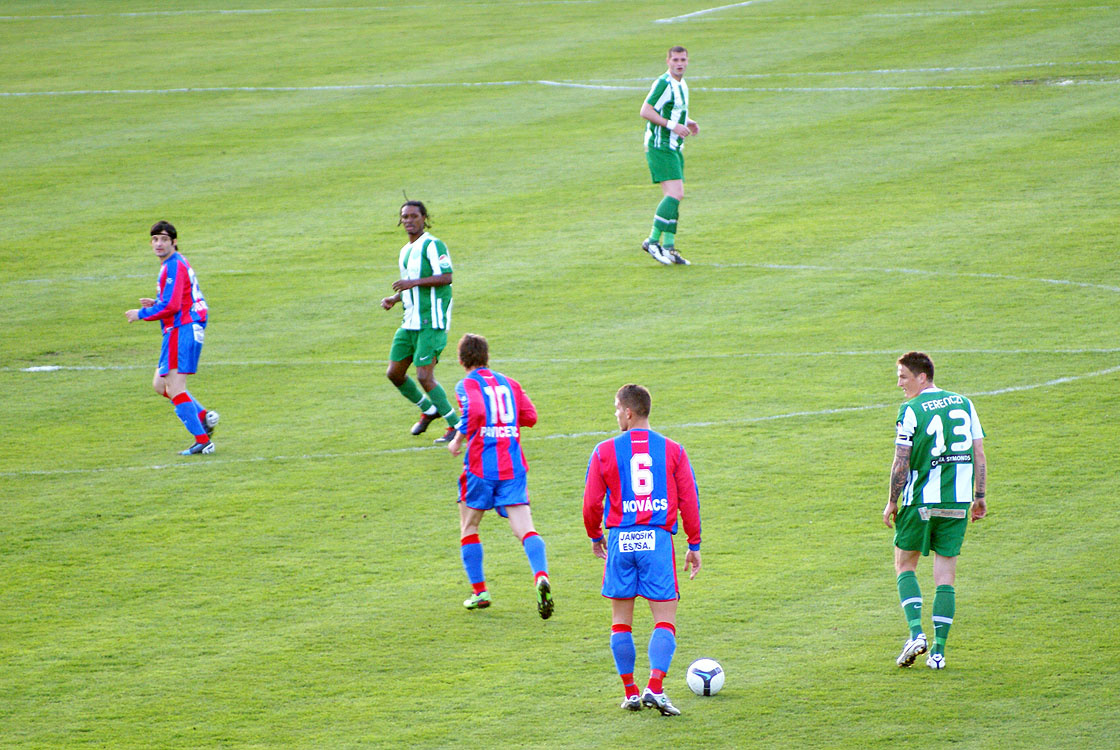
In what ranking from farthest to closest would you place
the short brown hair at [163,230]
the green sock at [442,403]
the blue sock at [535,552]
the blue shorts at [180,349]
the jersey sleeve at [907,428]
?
the green sock at [442,403] → the blue shorts at [180,349] → the short brown hair at [163,230] → the blue sock at [535,552] → the jersey sleeve at [907,428]

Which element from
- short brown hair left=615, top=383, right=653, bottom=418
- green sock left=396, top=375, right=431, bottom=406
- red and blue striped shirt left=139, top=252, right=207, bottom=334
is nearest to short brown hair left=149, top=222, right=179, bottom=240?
red and blue striped shirt left=139, top=252, right=207, bottom=334

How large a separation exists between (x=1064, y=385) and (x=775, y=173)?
10.1 m

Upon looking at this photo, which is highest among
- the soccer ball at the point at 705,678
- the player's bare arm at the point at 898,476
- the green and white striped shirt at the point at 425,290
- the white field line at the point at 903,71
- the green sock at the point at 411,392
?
the white field line at the point at 903,71

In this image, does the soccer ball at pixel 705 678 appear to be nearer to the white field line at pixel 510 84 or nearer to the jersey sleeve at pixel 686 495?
the jersey sleeve at pixel 686 495

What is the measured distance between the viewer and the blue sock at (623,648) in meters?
7.71

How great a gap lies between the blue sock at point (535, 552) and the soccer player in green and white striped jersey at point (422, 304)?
151 inches

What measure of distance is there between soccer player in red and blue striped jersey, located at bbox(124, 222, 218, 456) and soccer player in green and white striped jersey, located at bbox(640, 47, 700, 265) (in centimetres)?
723

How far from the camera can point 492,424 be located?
30.4 feet

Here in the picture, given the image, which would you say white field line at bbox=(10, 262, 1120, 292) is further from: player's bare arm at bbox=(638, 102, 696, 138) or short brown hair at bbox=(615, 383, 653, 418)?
short brown hair at bbox=(615, 383, 653, 418)

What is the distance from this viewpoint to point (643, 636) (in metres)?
8.98

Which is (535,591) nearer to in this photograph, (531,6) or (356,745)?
(356,745)

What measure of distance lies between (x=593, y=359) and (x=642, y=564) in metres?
7.52

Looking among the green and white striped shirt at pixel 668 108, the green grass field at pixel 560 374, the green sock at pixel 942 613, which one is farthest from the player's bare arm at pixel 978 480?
the green and white striped shirt at pixel 668 108

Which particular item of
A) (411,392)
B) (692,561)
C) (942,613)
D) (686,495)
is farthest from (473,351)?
(411,392)
